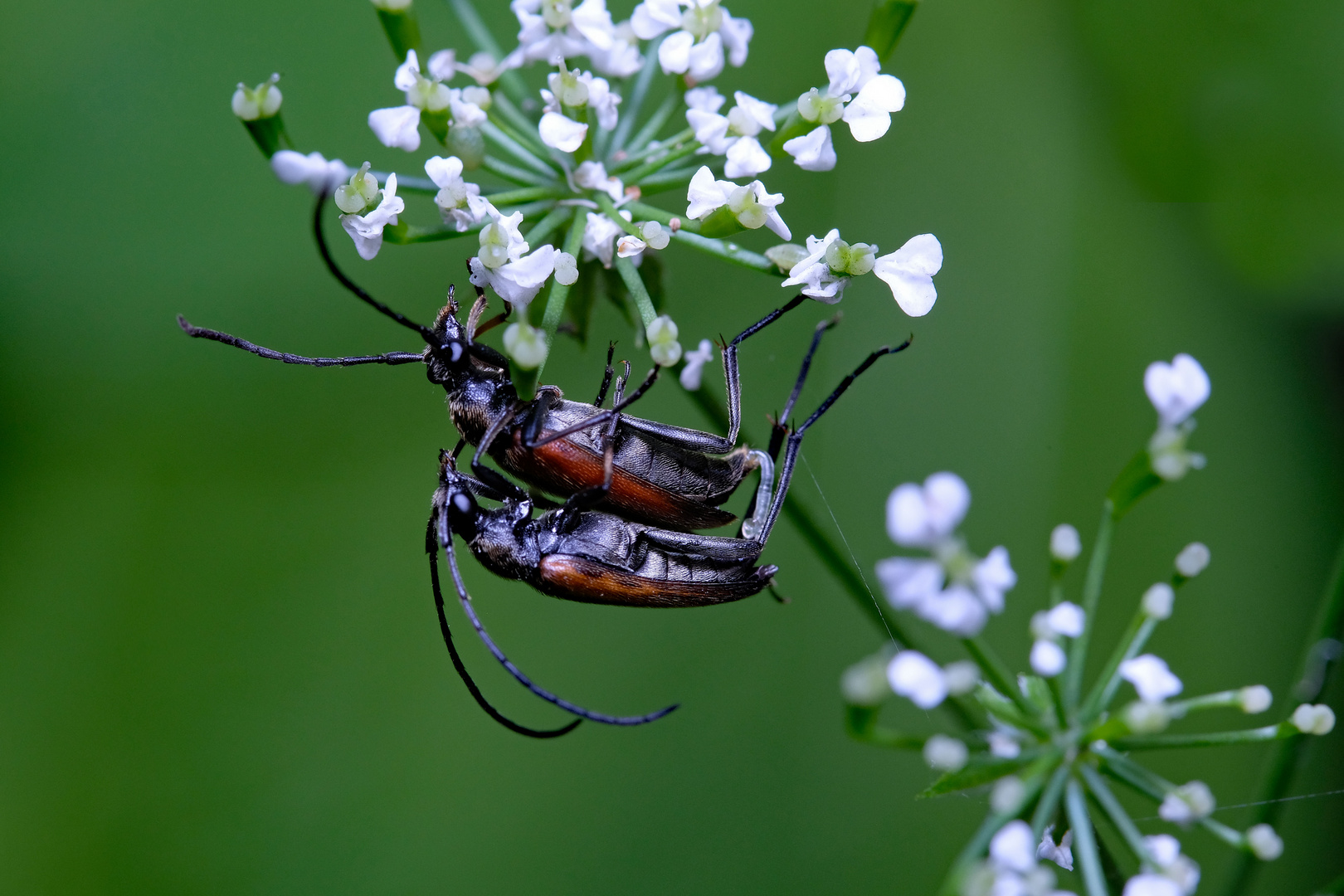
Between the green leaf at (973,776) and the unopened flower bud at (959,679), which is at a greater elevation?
the unopened flower bud at (959,679)

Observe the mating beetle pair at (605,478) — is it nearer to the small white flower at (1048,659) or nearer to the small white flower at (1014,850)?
the small white flower at (1048,659)

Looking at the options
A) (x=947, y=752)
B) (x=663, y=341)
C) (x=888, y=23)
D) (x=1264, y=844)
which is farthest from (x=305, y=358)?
(x=1264, y=844)

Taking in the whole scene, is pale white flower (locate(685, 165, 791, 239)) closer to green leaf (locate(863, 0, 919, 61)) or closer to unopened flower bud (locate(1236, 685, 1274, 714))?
green leaf (locate(863, 0, 919, 61))


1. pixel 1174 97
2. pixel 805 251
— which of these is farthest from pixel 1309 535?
A: pixel 805 251

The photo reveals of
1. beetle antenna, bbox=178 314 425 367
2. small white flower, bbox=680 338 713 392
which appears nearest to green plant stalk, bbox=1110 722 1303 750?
small white flower, bbox=680 338 713 392

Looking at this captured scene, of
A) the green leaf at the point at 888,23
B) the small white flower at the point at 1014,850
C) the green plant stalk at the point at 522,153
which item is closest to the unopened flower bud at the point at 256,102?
the green plant stalk at the point at 522,153

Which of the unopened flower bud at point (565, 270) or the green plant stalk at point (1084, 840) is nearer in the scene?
the green plant stalk at point (1084, 840)
